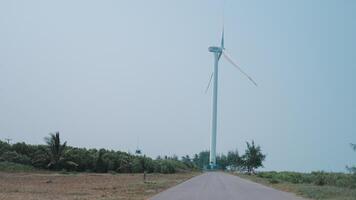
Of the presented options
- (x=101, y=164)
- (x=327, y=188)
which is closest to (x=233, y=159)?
(x=101, y=164)

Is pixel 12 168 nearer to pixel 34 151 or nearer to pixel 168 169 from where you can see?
pixel 34 151

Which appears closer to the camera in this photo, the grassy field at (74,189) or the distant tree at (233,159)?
the grassy field at (74,189)

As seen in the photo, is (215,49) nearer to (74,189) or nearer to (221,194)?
(74,189)

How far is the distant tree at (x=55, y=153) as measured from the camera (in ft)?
239

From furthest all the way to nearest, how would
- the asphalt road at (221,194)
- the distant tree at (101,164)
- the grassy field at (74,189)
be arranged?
the distant tree at (101,164) < the asphalt road at (221,194) < the grassy field at (74,189)

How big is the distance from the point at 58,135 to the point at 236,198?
51.5 m

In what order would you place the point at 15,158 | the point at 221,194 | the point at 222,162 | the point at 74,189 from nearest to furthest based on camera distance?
the point at 221,194 < the point at 74,189 < the point at 15,158 < the point at 222,162

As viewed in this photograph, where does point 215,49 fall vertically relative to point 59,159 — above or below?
above

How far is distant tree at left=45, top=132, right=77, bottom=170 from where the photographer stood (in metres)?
72.9

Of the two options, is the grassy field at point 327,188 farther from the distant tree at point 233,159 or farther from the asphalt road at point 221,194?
the distant tree at point 233,159

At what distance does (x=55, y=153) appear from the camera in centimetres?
7356

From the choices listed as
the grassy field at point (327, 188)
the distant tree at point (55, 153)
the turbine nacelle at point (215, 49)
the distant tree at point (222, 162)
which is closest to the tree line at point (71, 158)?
the distant tree at point (55, 153)

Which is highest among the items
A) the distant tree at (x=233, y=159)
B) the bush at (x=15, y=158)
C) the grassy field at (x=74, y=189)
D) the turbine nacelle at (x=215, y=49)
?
the turbine nacelle at (x=215, y=49)

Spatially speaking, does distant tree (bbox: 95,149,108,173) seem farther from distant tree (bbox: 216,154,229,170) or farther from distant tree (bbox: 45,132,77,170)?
distant tree (bbox: 216,154,229,170)
